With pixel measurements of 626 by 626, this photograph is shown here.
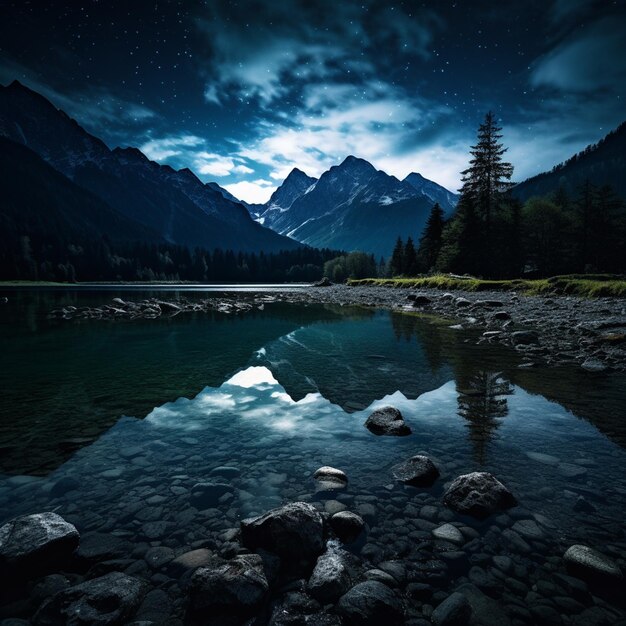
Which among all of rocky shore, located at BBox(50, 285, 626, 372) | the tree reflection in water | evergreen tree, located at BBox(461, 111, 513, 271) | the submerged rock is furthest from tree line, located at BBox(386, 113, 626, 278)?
the tree reflection in water

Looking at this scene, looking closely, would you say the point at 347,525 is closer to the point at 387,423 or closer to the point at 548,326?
the point at 387,423

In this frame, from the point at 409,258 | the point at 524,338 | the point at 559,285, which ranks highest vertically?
the point at 409,258

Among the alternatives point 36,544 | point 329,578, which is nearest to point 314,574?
point 329,578

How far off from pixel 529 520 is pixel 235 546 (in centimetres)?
312

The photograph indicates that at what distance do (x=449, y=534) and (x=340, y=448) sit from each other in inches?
89.9

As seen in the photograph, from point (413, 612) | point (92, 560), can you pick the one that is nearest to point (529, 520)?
point (413, 612)

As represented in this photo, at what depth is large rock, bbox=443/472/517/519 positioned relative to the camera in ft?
12.4

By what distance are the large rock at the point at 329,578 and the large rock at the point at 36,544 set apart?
2.37m

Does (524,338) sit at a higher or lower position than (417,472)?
higher

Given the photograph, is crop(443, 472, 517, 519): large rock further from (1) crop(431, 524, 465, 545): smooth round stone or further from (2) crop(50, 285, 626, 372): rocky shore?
(2) crop(50, 285, 626, 372): rocky shore

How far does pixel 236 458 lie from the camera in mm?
5266

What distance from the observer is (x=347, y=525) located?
141 inches

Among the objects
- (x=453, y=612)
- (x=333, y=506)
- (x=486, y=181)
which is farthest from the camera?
(x=486, y=181)

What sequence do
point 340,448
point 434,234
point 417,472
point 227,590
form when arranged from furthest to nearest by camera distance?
1. point 434,234
2. point 340,448
3. point 417,472
4. point 227,590
